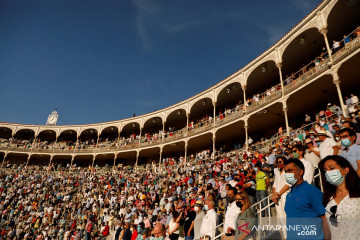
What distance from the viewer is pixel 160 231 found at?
179 inches

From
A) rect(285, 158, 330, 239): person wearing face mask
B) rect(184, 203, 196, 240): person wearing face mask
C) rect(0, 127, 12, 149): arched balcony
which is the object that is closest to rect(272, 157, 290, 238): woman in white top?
rect(285, 158, 330, 239): person wearing face mask

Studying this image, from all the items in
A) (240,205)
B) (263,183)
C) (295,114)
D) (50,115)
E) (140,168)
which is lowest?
(240,205)

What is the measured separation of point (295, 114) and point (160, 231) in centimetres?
1712

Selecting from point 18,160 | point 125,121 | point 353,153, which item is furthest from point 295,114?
point 18,160

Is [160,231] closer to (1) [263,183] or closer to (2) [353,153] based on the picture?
(1) [263,183]

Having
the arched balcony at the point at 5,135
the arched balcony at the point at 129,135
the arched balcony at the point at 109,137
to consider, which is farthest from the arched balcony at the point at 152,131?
the arched balcony at the point at 5,135

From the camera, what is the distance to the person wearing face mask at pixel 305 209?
7.88ft

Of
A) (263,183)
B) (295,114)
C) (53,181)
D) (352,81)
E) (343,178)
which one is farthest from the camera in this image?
(53,181)

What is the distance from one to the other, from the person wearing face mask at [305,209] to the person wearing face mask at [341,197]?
0.13m

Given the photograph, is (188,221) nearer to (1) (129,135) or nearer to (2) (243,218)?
(2) (243,218)

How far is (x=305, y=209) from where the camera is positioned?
8.39ft

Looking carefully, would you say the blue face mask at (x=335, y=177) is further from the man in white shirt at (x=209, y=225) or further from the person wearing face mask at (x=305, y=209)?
the man in white shirt at (x=209, y=225)

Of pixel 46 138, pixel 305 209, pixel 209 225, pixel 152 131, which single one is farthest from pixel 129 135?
pixel 305 209

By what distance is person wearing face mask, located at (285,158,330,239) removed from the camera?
2.40 meters
